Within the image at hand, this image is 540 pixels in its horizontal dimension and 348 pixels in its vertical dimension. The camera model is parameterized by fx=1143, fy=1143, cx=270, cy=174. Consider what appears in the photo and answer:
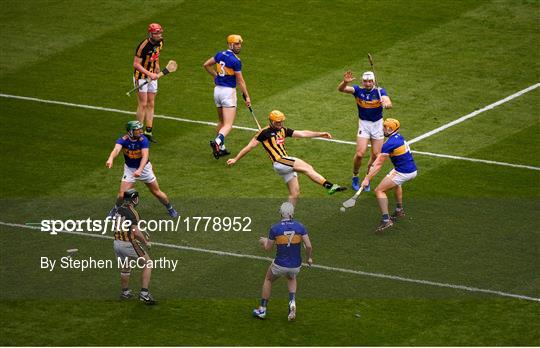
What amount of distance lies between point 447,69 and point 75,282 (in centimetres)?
1513

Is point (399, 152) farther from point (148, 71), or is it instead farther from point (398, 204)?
point (148, 71)

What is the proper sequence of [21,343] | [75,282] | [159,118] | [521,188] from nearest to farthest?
[21,343]
[75,282]
[521,188]
[159,118]

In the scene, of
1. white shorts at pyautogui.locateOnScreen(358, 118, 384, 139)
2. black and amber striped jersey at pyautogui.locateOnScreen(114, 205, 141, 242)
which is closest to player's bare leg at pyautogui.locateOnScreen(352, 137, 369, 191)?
white shorts at pyautogui.locateOnScreen(358, 118, 384, 139)

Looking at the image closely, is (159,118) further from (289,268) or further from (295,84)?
(289,268)

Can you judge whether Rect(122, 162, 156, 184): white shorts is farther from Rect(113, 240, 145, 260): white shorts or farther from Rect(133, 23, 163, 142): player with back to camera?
Rect(133, 23, 163, 142): player with back to camera

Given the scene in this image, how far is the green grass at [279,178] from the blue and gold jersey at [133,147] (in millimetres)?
1720

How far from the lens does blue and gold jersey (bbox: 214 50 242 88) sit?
2812 centimetres

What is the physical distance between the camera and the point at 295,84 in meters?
32.5

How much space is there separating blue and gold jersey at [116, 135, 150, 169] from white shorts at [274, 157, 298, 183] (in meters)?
2.84

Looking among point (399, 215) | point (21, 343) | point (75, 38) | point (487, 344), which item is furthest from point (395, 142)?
point (75, 38)

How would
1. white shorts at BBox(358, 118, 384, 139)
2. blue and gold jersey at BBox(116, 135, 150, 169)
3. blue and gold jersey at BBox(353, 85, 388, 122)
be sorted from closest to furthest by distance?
blue and gold jersey at BBox(116, 135, 150, 169) → blue and gold jersey at BBox(353, 85, 388, 122) → white shorts at BBox(358, 118, 384, 139)

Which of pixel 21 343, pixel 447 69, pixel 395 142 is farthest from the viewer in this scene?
pixel 447 69

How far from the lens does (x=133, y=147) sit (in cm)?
2400

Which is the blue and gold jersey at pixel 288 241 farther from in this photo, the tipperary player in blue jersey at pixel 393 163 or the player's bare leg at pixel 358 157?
the player's bare leg at pixel 358 157
